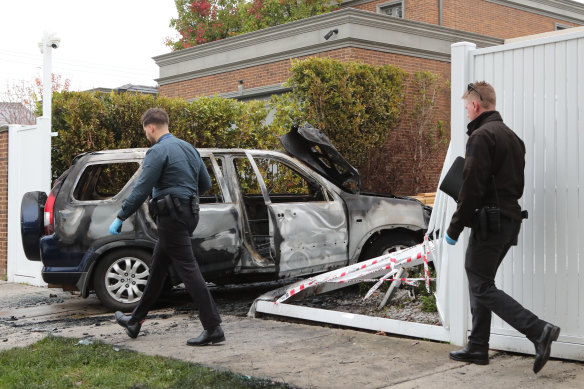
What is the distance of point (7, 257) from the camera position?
456 inches

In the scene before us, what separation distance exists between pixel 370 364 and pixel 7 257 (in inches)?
315

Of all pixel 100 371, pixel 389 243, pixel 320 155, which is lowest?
pixel 100 371

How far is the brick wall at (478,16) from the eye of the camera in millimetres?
21991

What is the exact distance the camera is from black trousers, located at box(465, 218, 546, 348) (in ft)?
16.1

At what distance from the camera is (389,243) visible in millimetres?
9109

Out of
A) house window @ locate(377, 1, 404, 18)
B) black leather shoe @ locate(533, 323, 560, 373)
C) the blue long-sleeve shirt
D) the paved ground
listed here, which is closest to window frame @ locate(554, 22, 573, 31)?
house window @ locate(377, 1, 404, 18)

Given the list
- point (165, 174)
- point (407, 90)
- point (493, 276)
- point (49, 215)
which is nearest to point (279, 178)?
point (49, 215)

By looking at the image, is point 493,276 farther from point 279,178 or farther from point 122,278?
point 279,178

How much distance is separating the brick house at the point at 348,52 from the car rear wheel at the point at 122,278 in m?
7.38

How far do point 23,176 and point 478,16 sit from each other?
1611 cm

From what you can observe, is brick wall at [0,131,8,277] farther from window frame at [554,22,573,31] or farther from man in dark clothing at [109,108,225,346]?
window frame at [554,22,573,31]

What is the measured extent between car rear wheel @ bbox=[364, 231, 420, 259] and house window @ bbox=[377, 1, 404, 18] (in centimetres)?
1553

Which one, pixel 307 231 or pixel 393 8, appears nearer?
pixel 307 231

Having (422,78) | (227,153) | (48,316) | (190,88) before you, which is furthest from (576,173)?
(190,88)
